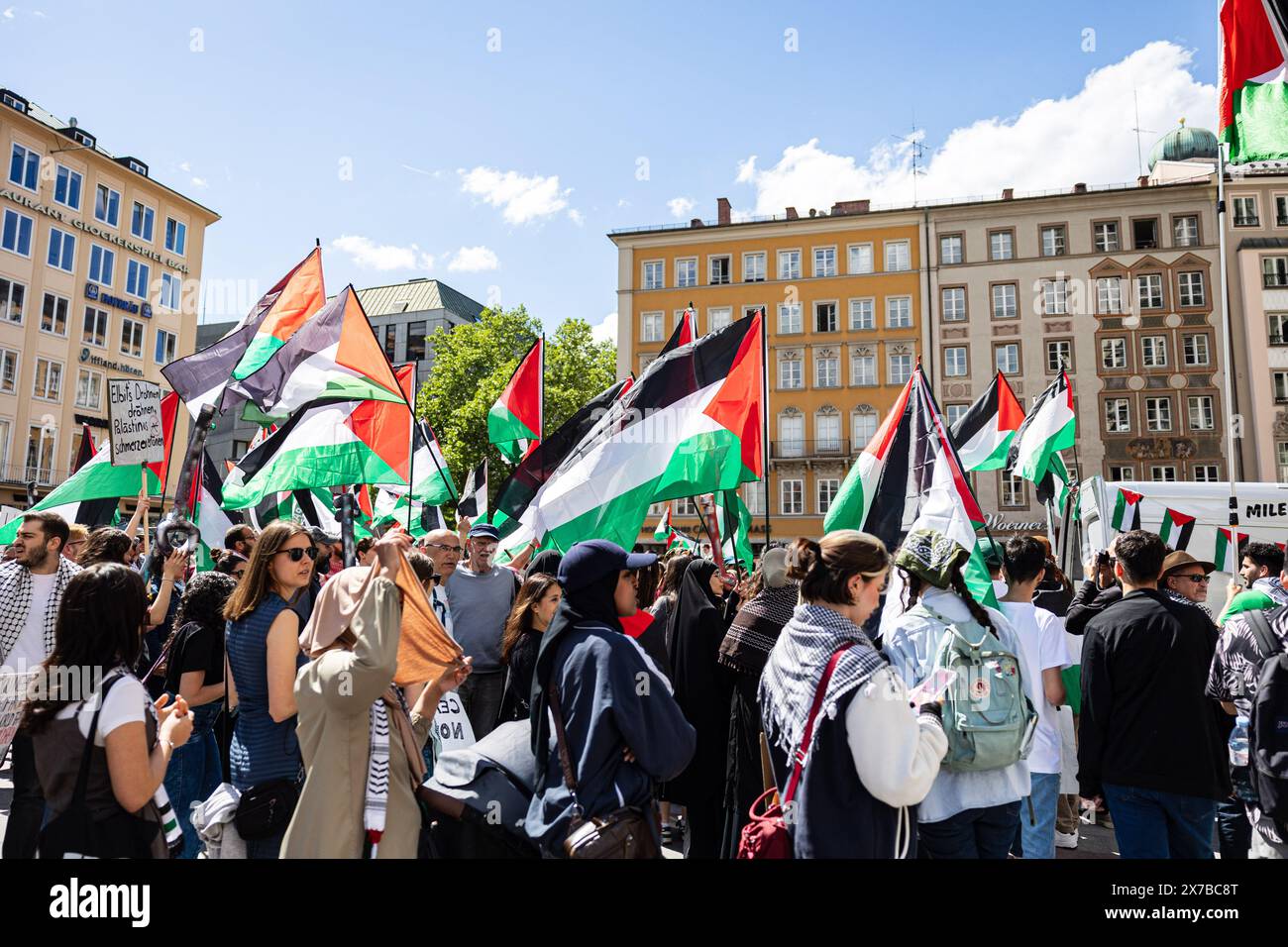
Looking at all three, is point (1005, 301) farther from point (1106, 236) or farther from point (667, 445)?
point (667, 445)

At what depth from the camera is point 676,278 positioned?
164 ft

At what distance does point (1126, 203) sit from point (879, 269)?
11.7 meters

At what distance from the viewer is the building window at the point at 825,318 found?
48.1 m

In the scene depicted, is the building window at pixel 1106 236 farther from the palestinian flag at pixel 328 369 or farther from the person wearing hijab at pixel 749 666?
the person wearing hijab at pixel 749 666

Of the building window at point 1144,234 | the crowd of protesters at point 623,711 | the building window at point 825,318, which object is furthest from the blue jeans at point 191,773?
the building window at point 1144,234

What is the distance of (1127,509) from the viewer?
1509 centimetres

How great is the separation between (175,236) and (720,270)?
27.2 meters

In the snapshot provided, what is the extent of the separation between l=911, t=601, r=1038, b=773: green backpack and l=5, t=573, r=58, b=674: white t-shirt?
15.3 ft

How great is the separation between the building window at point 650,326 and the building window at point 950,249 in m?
14.6

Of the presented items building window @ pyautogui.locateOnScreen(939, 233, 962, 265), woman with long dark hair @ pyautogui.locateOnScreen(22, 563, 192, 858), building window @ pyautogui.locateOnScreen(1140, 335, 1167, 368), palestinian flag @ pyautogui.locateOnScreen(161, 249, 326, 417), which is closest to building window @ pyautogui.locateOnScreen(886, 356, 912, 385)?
building window @ pyautogui.locateOnScreen(939, 233, 962, 265)

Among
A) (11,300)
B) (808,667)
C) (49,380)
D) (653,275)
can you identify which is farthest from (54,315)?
(808,667)

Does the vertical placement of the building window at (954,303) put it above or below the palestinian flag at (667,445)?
above
